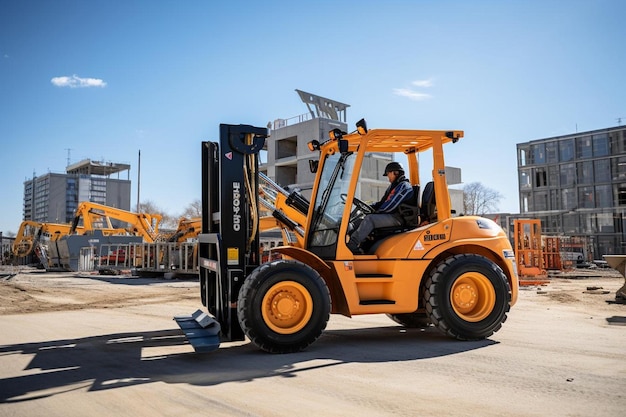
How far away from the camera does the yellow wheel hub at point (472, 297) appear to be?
24.8ft

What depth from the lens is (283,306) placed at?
6684 mm

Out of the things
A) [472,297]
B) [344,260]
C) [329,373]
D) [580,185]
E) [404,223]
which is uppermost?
[580,185]

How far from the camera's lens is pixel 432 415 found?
4137 millimetres

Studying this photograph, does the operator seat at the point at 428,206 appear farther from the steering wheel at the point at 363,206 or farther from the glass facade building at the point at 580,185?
the glass facade building at the point at 580,185

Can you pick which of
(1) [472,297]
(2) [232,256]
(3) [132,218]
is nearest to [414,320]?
(1) [472,297]

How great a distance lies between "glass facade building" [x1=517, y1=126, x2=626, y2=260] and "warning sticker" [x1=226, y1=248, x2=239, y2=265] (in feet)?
190

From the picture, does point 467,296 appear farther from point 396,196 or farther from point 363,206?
point 363,206

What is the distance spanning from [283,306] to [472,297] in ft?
9.00

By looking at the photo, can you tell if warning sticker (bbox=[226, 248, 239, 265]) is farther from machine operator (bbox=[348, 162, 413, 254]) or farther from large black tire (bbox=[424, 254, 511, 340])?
large black tire (bbox=[424, 254, 511, 340])

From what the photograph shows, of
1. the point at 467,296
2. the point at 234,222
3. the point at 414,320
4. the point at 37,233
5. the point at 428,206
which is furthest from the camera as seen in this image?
the point at 37,233

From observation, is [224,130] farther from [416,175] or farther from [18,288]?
[18,288]

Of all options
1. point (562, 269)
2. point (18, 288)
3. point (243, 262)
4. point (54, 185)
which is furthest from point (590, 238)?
point (54, 185)

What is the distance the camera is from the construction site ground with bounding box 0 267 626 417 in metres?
4.37

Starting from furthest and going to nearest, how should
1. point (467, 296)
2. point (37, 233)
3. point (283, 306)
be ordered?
point (37, 233)
point (467, 296)
point (283, 306)
